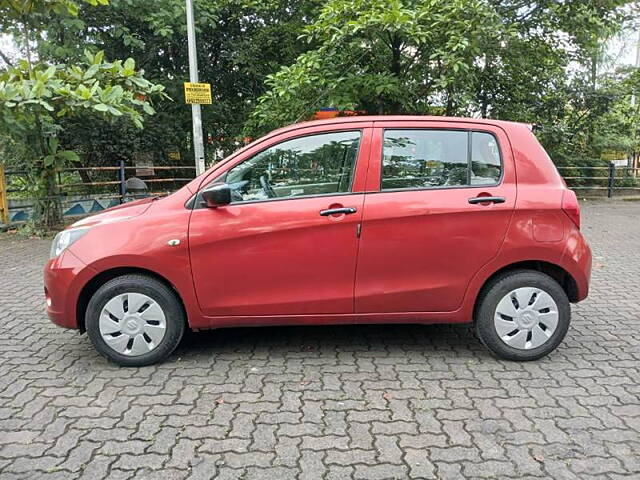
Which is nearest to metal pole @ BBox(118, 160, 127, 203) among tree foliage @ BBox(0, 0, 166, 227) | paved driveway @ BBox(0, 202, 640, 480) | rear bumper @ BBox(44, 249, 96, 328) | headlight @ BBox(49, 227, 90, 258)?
tree foliage @ BBox(0, 0, 166, 227)

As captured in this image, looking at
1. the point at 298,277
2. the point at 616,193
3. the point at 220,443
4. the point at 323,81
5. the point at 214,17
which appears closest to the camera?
the point at 220,443

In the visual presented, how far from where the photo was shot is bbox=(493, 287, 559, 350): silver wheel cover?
3.56m

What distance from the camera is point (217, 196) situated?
3.48 meters

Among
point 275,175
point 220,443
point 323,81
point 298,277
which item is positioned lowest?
point 220,443

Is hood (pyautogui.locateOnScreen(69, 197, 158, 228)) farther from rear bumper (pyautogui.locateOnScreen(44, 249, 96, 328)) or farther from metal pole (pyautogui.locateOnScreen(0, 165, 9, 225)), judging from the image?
metal pole (pyautogui.locateOnScreen(0, 165, 9, 225))

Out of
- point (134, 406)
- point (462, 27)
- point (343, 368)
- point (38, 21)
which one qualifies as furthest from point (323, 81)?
point (134, 406)

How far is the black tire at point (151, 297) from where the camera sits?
3537mm

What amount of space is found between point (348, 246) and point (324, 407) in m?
1.08

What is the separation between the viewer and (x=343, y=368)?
364cm

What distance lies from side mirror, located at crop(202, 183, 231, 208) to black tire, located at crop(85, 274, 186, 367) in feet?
2.24

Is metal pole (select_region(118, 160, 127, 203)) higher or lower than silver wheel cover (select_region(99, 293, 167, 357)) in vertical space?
higher

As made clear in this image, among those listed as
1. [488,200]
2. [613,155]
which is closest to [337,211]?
[488,200]

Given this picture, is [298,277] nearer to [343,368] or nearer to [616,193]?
[343,368]

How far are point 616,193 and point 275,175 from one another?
54.9 feet
